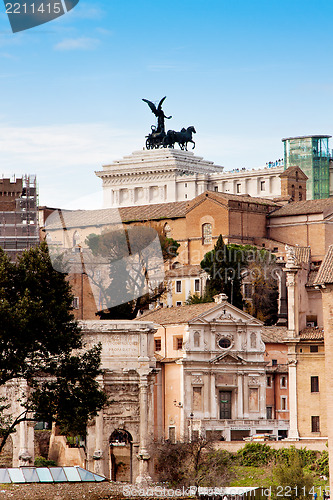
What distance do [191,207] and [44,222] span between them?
1784 cm

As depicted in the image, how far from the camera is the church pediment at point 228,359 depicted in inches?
2584

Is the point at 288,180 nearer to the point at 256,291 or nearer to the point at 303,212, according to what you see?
the point at 303,212

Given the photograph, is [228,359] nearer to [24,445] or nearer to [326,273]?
[24,445]

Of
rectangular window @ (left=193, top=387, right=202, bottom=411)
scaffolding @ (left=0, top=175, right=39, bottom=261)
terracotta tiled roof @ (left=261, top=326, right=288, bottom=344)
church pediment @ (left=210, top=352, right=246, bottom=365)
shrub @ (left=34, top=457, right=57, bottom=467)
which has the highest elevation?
scaffolding @ (left=0, top=175, right=39, bottom=261)

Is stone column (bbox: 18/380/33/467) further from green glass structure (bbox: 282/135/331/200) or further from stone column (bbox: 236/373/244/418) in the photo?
green glass structure (bbox: 282/135/331/200)

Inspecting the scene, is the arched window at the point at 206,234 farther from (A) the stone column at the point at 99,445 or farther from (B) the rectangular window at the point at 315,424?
(A) the stone column at the point at 99,445

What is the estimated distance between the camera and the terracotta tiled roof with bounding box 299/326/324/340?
59.1 m

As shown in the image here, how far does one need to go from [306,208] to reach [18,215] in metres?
27.1

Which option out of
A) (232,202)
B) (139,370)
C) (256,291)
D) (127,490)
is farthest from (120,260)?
(127,490)

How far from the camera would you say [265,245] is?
338ft

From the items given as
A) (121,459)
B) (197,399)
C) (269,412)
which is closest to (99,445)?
(121,459)

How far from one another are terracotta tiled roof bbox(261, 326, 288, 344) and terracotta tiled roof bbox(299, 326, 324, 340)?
9.04 meters

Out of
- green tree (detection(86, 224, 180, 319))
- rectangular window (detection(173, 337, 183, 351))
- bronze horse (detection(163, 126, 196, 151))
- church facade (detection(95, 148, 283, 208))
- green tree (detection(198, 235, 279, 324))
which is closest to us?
rectangular window (detection(173, 337, 183, 351))

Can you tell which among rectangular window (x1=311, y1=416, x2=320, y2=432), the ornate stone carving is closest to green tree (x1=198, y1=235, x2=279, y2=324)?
the ornate stone carving
